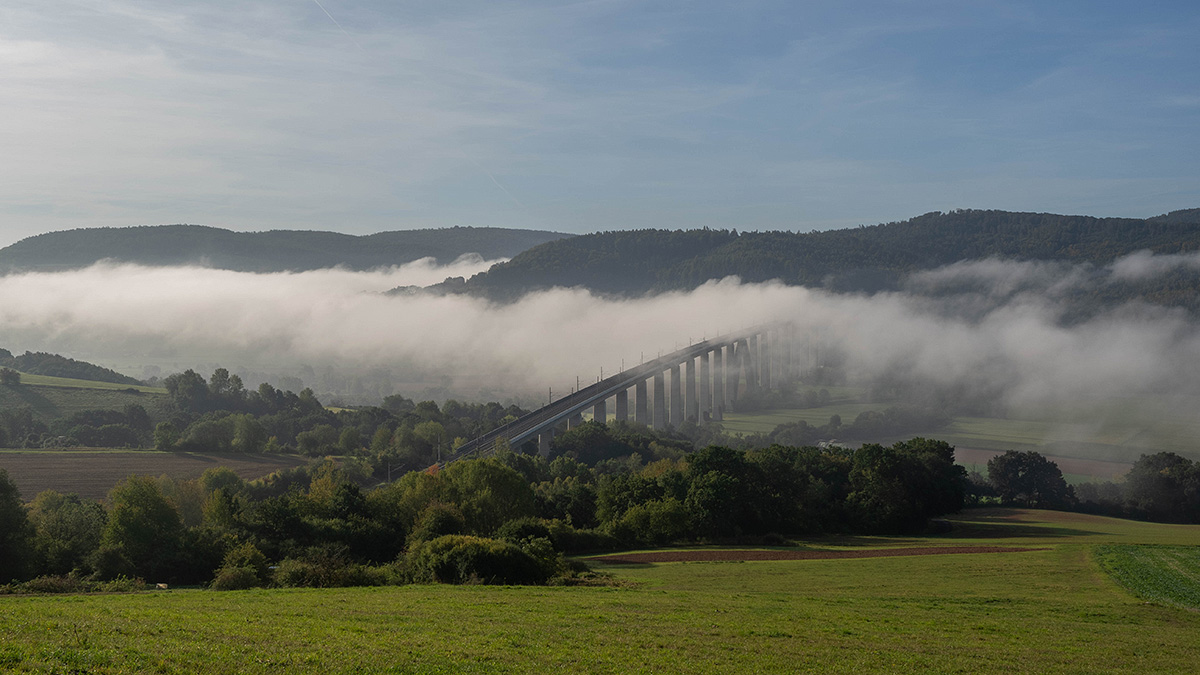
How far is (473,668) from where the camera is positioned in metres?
17.1

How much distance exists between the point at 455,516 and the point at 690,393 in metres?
140

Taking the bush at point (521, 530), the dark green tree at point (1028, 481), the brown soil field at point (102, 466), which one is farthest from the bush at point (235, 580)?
the dark green tree at point (1028, 481)

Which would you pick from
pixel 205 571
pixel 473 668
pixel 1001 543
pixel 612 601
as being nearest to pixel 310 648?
pixel 473 668

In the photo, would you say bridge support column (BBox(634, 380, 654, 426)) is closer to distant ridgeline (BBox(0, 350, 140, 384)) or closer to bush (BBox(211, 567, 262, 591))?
distant ridgeline (BBox(0, 350, 140, 384))

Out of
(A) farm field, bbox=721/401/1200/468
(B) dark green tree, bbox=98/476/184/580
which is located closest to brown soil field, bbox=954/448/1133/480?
(A) farm field, bbox=721/401/1200/468

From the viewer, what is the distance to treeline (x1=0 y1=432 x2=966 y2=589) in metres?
35.4

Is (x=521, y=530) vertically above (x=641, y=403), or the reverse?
(x=641, y=403)

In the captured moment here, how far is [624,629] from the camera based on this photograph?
72.0ft

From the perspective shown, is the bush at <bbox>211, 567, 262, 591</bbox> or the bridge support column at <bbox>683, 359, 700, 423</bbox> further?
the bridge support column at <bbox>683, 359, 700, 423</bbox>

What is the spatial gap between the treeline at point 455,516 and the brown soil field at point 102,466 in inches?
285

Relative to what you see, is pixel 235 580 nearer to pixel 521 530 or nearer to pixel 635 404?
pixel 521 530

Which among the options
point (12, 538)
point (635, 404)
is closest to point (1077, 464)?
point (635, 404)


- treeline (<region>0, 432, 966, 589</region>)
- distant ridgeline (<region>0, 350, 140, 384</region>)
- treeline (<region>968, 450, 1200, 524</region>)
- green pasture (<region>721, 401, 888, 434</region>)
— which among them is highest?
distant ridgeline (<region>0, 350, 140, 384</region>)

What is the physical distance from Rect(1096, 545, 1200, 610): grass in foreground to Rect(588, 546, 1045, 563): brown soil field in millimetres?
5958
